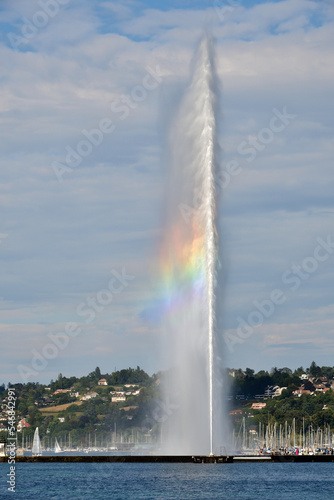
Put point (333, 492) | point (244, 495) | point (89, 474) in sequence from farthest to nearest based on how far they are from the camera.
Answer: point (89, 474), point (333, 492), point (244, 495)

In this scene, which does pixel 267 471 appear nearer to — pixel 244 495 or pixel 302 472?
pixel 302 472

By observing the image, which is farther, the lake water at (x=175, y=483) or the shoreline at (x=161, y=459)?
the shoreline at (x=161, y=459)

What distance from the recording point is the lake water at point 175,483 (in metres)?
72.6

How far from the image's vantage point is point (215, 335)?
79188mm

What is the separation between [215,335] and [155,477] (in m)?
17.1

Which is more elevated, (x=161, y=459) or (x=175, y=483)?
(x=161, y=459)

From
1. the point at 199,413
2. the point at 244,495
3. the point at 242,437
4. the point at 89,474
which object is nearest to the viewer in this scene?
the point at 244,495

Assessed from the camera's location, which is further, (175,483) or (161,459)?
(161,459)

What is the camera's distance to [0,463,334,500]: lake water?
238ft

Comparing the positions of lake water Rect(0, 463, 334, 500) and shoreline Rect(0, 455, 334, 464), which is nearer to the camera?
lake water Rect(0, 463, 334, 500)

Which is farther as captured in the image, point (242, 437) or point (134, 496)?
point (242, 437)

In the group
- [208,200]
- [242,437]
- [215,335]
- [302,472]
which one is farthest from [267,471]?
[242,437]

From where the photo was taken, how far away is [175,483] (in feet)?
260

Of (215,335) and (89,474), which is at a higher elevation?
(215,335)
